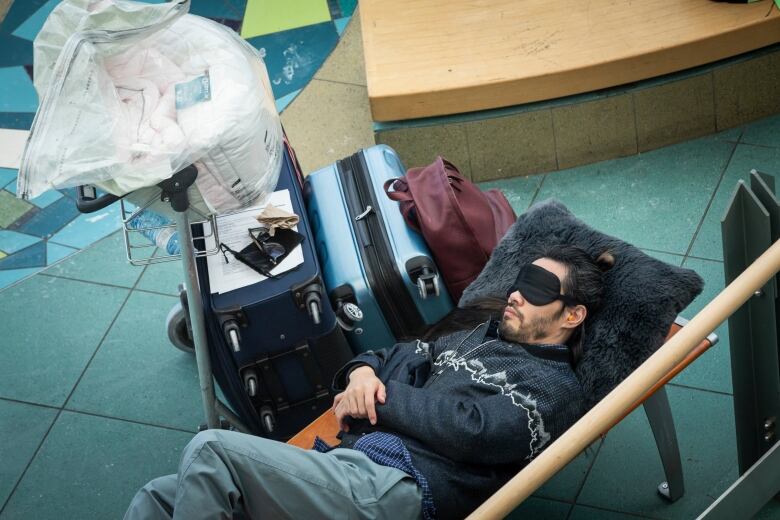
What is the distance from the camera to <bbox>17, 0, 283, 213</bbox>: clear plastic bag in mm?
1914

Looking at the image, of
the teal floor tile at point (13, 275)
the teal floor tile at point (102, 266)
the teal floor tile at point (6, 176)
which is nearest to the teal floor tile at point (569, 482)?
the teal floor tile at point (102, 266)

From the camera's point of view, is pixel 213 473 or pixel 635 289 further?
pixel 635 289

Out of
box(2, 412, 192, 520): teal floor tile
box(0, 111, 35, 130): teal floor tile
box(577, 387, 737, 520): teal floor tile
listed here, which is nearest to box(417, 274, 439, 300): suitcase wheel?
box(577, 387, 737, 520): teal floor tile

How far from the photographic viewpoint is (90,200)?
204 centimetres

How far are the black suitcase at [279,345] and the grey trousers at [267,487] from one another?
50 cm

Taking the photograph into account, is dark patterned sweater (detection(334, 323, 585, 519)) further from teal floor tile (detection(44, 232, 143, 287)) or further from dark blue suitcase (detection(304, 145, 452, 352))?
teal floor tile (detection(44, 232, 143, 287))

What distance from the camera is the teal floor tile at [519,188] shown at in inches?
132

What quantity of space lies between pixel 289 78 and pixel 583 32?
1378 millimetres

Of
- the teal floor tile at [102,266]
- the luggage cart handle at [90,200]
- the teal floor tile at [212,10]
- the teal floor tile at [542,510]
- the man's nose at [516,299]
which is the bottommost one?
the teal floor tile at [542,510]

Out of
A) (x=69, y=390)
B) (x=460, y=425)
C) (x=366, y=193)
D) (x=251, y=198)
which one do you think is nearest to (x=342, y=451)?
(x=460, y=425)

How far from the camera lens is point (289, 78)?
4078 millimetres

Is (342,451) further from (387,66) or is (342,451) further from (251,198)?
(387,66)

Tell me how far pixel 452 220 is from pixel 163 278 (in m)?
1.31

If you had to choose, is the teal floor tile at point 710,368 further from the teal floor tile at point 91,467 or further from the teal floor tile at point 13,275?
the teal floor tile at point 13,275
